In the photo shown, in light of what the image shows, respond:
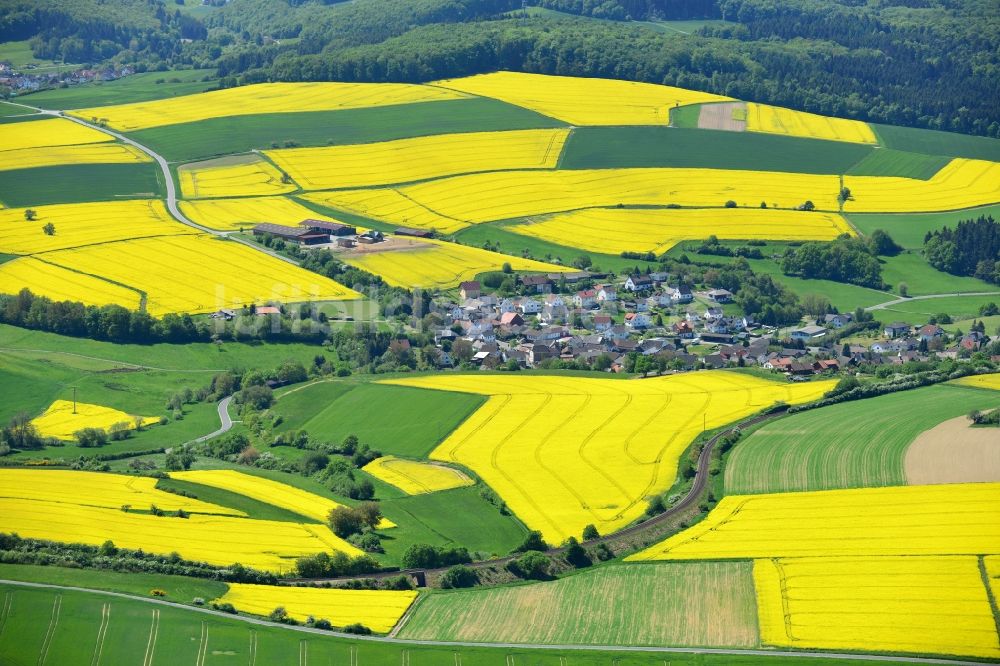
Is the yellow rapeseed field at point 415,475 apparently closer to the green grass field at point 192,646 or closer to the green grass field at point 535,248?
the green grass field at point 192,646

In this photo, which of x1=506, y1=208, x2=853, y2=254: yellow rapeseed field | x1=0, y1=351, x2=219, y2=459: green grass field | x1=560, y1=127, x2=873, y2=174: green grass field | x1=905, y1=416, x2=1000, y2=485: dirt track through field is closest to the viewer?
x1=905, y1=416, x2=1000, y2=485: dirt track through field

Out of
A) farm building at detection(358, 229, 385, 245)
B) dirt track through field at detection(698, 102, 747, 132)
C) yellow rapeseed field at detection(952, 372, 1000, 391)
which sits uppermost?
yellow rapeseed field at detection(952, 372, 1000, 391)

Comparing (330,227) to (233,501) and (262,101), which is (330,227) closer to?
(262,101)

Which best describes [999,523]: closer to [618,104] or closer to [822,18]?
[618,104]

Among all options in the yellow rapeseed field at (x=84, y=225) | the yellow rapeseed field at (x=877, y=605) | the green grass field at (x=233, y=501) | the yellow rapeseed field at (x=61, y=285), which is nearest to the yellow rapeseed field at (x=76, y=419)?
the green grass field at (x=233, y=501)

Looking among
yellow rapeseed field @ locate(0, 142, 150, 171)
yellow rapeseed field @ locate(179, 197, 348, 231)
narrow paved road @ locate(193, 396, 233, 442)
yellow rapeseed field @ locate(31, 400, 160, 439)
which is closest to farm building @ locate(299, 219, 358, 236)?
yellow rapeseed field @ locate(179, 197, 348, 231)

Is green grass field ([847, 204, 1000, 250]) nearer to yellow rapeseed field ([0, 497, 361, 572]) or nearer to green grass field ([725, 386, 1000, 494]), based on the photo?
green grass field ([725, 386, 1000, 494])
